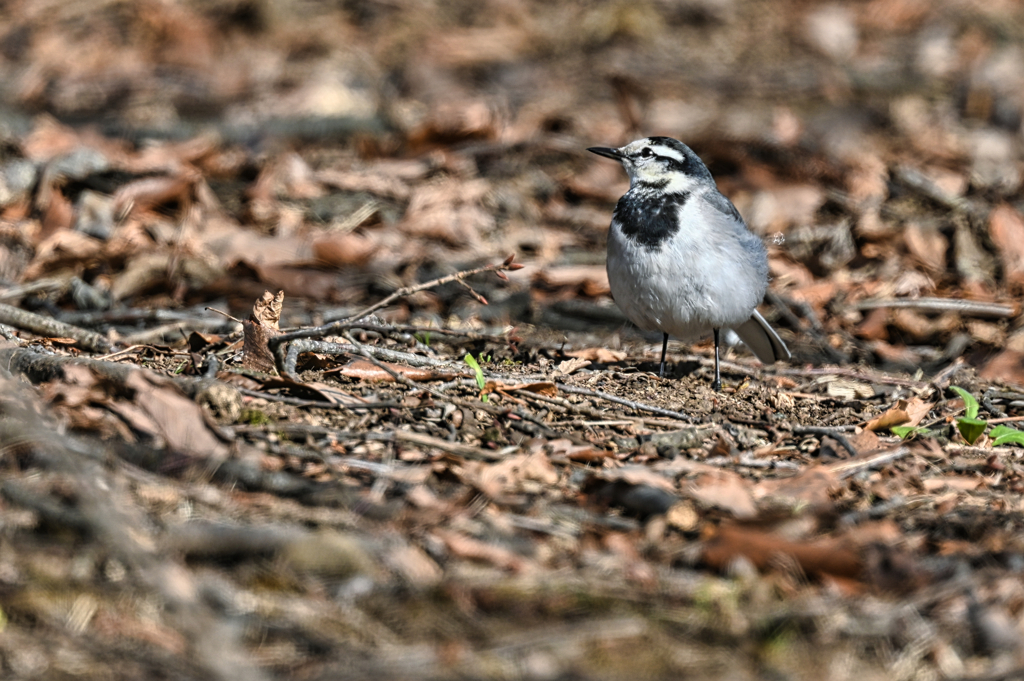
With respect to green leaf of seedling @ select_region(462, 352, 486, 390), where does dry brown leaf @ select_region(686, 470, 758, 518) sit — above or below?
above

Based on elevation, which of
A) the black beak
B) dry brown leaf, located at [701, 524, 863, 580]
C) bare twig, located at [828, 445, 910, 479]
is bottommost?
bare twig, located at [828, 445, 910, 479]

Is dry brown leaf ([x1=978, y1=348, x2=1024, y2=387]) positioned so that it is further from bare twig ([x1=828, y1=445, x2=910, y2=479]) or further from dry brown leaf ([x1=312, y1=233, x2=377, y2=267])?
dry brown leaf ([x1=312, y1=233, x2=377, y2=267])

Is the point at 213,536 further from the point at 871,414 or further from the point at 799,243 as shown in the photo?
the point at 799,243

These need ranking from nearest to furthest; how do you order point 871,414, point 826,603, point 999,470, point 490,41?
point 826,603
point 999,470
point 871,414
point 490,41

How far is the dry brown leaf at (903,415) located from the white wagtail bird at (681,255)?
94 cm

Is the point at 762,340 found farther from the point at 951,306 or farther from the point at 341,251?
the point at 341,251

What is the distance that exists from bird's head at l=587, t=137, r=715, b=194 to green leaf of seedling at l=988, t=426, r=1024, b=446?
78.8 inches

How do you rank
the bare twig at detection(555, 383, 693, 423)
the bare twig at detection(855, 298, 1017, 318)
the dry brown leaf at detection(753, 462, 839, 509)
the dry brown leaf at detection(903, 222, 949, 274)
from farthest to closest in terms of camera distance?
the dry brown leaf at detection(903, 222, 949, 274) → the bare twig at detection(855, 298, 1017, 318) → the bare twig at detection(555, 383, 693, 423) → the dry brown leaf at detection(753, 462, 839, 509)

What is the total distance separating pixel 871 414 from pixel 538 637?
2.71 m

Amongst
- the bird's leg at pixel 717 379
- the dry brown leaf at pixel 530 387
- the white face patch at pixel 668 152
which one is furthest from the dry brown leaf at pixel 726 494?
the white face patch at pixel 668 152

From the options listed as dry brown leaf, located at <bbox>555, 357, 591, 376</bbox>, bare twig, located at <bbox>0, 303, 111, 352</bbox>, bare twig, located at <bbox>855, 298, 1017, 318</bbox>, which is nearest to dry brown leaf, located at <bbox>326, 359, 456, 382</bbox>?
dry brown leaf, located at <bbox>555, 357, 591, 376</bbox>

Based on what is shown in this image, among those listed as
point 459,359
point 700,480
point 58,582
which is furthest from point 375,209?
point 58,582

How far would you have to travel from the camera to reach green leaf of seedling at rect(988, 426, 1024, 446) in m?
4.23

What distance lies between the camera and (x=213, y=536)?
2893 mm
